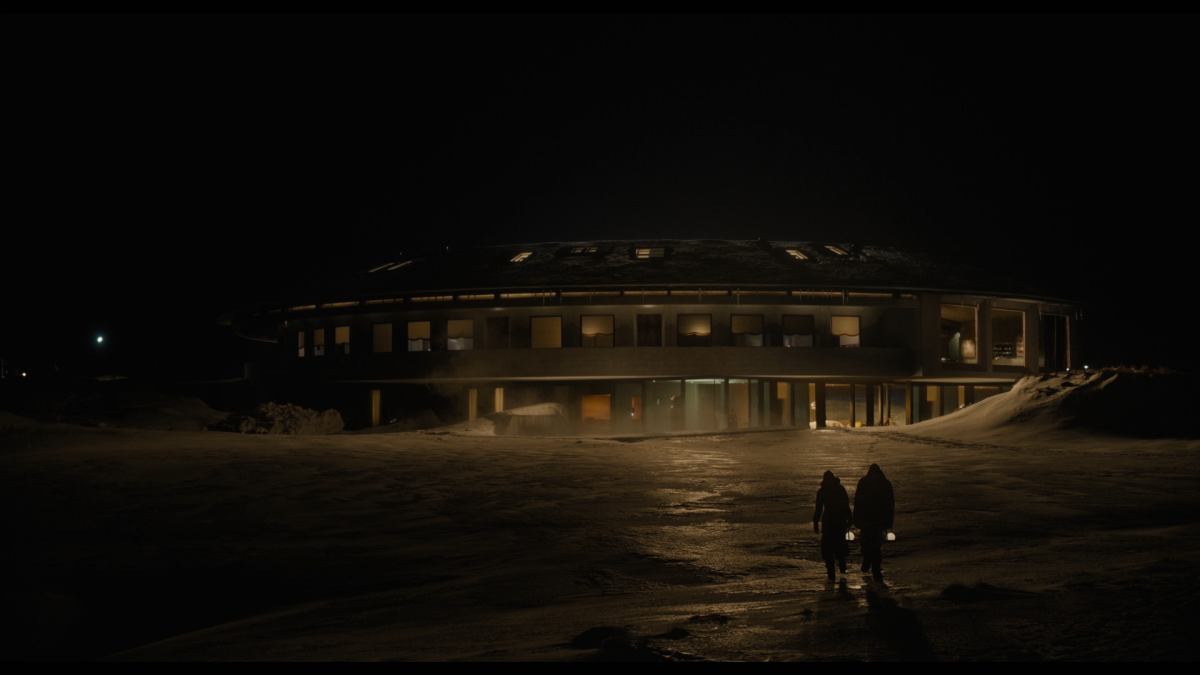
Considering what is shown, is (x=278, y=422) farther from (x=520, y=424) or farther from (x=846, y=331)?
(x=846, y=331)

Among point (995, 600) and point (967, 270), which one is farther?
point (967, 270)

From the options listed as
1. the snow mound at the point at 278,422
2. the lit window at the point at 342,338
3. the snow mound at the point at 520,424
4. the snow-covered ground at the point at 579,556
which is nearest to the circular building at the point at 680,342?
the lit window at the point at 342,338

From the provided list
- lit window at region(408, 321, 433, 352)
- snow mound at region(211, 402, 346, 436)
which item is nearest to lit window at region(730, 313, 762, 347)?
lit window at region(408, 321, 433, 352)

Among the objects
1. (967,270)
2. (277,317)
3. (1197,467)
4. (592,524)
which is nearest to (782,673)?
(592,524)

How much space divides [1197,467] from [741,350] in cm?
2272

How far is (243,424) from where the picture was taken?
29.7 metres

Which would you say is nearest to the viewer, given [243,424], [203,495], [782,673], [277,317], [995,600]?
[782,673]

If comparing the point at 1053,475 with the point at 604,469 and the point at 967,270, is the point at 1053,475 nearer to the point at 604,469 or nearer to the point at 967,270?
Result: the point at 604,469

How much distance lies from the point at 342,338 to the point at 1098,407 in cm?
3291

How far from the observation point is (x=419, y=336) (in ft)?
Answer: 137

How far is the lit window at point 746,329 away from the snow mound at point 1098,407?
14180 mm

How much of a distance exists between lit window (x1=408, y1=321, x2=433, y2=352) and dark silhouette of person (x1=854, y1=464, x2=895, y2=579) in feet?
112

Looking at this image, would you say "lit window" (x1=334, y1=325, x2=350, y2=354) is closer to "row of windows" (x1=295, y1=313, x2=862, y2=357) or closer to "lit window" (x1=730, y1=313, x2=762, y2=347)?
"row of windows" (x1=295, y1=313, x2=862, y2=357)

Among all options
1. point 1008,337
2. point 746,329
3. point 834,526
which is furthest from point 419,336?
point 834,526
